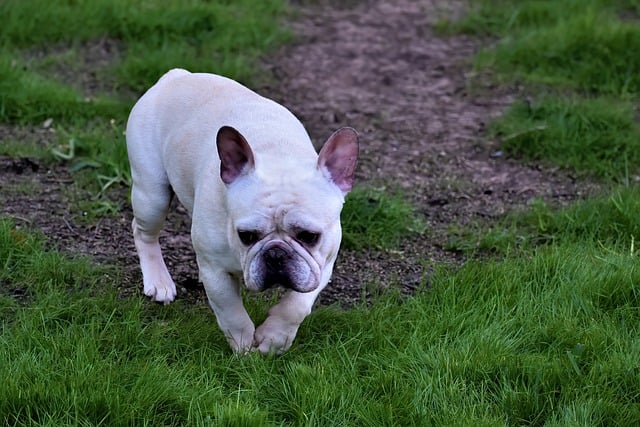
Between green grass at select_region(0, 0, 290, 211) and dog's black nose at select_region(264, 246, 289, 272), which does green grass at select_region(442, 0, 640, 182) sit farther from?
dog's black nose at select_region(264, 246, 289, 272)

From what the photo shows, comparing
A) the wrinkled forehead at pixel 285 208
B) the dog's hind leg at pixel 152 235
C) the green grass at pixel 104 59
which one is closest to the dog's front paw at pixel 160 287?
the dog's hind leg at pixel 152 235

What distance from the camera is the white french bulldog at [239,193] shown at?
3.96 metres

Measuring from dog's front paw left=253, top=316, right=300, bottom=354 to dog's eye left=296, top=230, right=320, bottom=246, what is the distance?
0.44 m

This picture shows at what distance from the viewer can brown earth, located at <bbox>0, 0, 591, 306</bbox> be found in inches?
216

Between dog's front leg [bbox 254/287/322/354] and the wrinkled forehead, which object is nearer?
the wrinkled forehead

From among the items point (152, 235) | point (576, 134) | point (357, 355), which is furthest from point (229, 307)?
point (576, 134)

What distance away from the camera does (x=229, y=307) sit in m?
4.29

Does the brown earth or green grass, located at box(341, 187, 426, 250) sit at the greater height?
green grass, located at box(341, 187, 426, 250)

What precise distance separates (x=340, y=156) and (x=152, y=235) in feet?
4.47

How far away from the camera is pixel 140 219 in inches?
197

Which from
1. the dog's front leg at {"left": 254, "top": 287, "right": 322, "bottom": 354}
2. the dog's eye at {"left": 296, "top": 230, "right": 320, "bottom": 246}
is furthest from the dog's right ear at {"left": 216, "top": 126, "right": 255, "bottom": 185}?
the dog's front leg at {"left": 254, "top": 287, "right": 322, "bottom": 354}

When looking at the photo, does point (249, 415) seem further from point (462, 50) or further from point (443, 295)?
point (462, 50)

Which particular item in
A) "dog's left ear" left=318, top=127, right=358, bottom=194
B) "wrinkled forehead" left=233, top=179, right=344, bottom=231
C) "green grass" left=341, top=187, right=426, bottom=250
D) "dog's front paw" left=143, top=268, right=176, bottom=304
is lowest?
"green grass" left=341, top=187, right=426, bottom=250

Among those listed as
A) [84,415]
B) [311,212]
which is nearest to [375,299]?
Result: [311,212]
